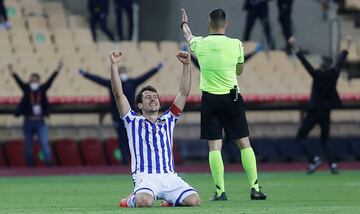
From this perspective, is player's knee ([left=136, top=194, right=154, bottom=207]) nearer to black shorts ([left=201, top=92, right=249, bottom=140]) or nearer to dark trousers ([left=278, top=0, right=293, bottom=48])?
black shorts ([left=201, top=92, right=249, bottom=140])

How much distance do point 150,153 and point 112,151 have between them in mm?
13982

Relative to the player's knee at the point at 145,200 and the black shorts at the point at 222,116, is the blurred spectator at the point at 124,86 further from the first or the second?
the player's knee at the point at 145,200

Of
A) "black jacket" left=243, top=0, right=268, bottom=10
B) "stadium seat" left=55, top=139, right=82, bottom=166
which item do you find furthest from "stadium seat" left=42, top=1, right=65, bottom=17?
"stadium seat" left=55, top=139, right=82, bottom=166

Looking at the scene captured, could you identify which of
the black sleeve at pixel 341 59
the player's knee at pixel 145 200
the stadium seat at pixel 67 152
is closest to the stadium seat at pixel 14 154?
the stadium seat at pixel 67 152

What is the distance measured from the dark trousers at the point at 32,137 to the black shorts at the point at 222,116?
1134 cm

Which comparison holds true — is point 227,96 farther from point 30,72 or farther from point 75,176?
point 30,72

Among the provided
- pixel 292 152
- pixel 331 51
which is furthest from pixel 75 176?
pixel 331 51

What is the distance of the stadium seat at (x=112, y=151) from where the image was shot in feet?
90.3

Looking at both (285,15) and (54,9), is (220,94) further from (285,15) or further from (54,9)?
(54,9)

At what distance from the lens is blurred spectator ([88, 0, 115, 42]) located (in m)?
30.8

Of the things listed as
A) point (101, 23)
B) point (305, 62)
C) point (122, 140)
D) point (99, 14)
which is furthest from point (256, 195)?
point (101, 23)

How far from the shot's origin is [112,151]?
2764cm

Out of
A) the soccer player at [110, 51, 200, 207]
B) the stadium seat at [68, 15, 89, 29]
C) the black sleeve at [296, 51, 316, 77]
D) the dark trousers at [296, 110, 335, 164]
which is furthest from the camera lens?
the stadium seat at [68, 15, 89, 29]

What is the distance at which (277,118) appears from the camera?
2938 cm
